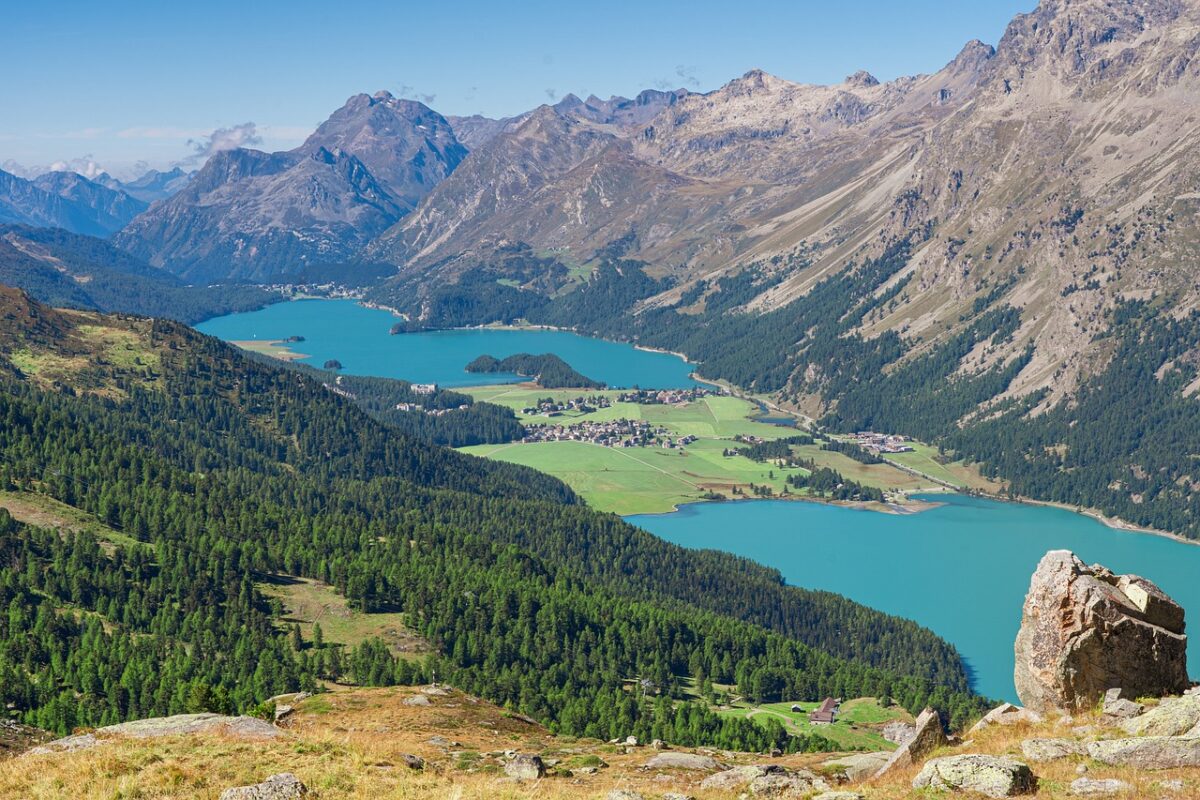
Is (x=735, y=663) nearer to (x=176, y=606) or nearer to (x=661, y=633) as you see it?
(x=661, y=633)

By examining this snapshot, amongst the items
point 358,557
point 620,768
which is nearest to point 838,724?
point 358,557

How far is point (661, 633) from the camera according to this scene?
168 m

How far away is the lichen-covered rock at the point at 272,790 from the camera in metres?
41.8

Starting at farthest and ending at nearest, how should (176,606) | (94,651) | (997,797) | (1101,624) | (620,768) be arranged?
(176,606) < (94,651) < (620,768) < (1101,624) < (997,797)

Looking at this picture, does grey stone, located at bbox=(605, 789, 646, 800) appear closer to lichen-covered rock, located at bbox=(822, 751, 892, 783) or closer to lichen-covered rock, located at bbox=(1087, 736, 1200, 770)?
lichen-covered rock, located at bbox=(822, 751, 892, 783)

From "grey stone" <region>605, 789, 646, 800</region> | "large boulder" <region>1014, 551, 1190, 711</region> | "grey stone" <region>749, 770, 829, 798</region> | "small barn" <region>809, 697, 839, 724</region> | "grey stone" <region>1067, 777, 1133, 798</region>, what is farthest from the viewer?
"small barn" <region>809, 697, 839, 724</region>

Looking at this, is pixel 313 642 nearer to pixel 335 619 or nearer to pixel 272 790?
pixel 335 619

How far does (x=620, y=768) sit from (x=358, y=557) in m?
120

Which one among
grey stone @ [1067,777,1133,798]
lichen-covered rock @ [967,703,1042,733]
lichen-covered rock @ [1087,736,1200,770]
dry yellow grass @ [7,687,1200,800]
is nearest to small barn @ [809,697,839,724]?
dry yellow grass @ [7,687,1200,800]

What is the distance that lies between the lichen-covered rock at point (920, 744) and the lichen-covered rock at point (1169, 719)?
743 centimetres

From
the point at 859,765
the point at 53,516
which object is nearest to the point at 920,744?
the point at 859,765

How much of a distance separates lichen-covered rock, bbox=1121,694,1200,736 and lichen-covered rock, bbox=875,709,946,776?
24.4ft

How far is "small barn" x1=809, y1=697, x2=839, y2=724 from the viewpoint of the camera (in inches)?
5413

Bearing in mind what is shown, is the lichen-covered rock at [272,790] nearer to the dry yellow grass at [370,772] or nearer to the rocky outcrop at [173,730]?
the dry yellow grass at [370,772]
